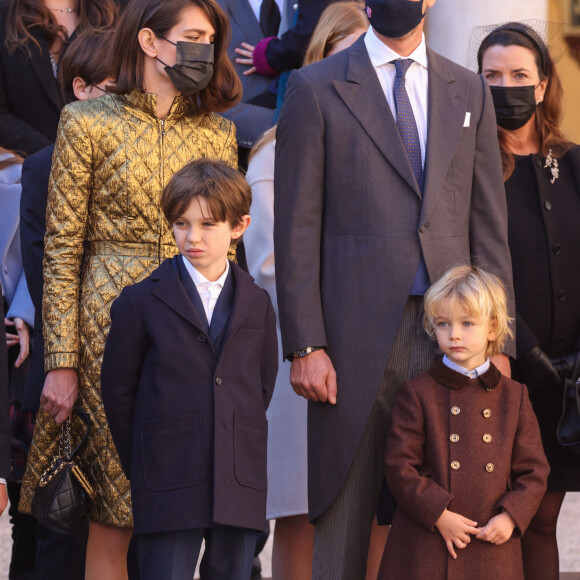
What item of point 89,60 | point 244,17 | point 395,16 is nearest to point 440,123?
point 395,16

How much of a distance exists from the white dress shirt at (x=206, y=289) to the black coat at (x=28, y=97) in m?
2.08

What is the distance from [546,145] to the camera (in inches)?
187

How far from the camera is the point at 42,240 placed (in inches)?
176

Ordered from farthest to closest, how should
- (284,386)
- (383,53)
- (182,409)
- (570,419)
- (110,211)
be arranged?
(284,386)
(570,419)
(110,211)
(383,53)
(182,409)

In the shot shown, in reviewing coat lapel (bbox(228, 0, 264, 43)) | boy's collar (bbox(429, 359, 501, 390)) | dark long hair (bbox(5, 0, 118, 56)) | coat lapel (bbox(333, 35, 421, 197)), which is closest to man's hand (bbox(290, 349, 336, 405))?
boy's collar (bbox(429, 359, 501, 390))

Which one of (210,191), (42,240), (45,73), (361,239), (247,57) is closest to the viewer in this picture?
(210,191)

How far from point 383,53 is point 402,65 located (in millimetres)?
73

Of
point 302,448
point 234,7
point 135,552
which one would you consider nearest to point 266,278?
point 302,448

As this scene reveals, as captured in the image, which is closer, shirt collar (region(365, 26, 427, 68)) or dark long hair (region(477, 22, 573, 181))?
shirt collar (region(365, 26, 427, 68))

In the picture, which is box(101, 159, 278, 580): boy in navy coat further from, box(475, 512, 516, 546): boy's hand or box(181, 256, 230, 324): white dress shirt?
box(475, 512, 516, 546): boy's hand

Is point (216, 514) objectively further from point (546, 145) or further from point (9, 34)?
point (9, 34)

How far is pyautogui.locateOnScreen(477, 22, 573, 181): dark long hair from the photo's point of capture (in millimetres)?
4746

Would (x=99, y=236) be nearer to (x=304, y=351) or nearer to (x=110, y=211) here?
(x=110, y=211)

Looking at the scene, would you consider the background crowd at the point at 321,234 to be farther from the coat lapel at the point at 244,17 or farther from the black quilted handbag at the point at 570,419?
the coat lapel at the point at 244,17
